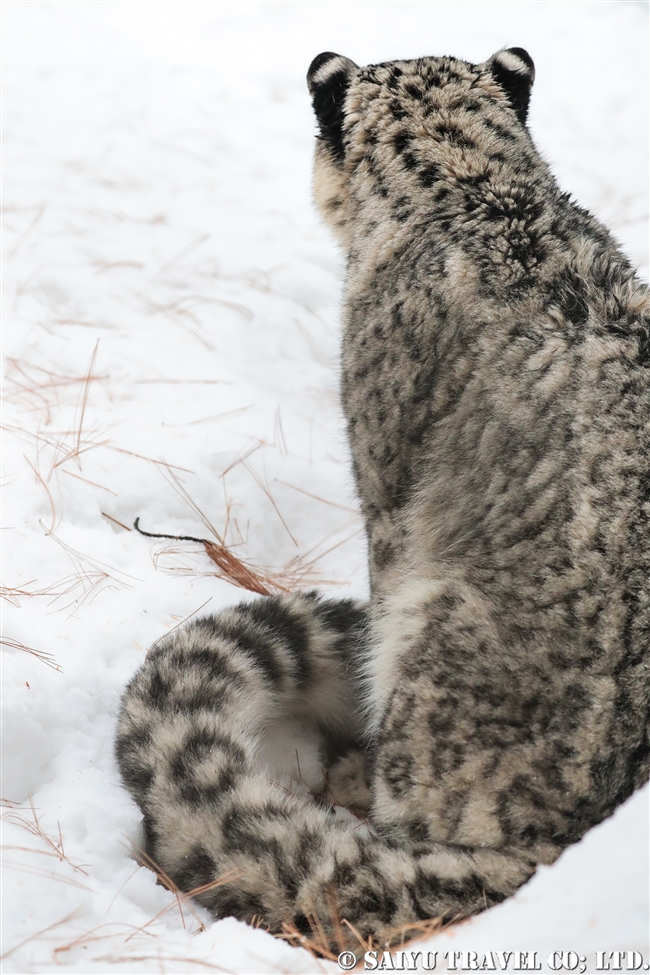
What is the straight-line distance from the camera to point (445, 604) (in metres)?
2.70

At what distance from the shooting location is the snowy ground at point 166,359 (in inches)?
92.3

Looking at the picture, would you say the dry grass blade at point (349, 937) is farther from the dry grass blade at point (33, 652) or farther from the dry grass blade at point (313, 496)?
the dry grass blade at point (313, 496)

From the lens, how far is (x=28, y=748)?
2.74 m

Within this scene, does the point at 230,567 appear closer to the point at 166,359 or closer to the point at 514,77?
the point at 166,359

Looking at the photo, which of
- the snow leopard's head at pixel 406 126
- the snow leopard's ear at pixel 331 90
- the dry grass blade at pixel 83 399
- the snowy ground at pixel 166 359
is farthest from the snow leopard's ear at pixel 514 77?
the dry grass blade at pixel 83 399

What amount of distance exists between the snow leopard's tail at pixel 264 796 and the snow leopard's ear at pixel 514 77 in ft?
6.91

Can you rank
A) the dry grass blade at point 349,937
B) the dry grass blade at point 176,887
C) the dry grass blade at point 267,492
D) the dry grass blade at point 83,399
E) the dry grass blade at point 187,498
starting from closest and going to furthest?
the dry grass blade at point 349,937, the dry grass blade at point 176,887, the dry grass blade at point 187,498, the dry grass blade at point 83,399, the dry grass blade at point 267,492

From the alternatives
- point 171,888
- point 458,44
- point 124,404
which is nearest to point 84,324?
point 124,404

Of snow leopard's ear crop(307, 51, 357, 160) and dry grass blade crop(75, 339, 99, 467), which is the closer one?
snow leopard's ear crop(307, 51, 357, 160)

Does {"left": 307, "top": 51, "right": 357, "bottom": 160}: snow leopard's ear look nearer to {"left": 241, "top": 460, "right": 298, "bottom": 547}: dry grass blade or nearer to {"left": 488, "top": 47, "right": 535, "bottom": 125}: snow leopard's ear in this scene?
{"left": 488, "top": 47, "right": 535, "bottom": 125}: snow leopard's ear

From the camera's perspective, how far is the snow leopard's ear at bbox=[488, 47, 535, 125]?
384 centimetres

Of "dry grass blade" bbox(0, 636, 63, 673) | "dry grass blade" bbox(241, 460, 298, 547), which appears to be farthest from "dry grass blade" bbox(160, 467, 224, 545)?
"dry grass blade" bbox(0, 636, 63, 673)

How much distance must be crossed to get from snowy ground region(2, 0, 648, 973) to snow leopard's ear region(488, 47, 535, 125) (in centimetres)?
→ 183

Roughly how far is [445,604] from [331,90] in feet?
7.31
